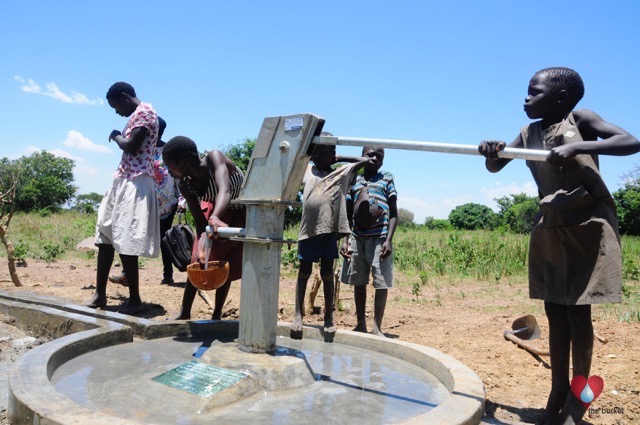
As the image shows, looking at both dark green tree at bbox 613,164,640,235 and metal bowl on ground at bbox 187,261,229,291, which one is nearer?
metal bowl on ground at bbox 187,261,229,291

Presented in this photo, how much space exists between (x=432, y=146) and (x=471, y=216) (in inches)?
2032

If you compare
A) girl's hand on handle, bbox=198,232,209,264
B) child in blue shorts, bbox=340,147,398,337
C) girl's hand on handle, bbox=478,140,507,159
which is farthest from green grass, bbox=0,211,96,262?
girl's hand on handle, bbox=478,140,507,159

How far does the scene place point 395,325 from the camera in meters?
4.86

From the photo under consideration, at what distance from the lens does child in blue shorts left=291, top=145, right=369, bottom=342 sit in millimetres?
3697

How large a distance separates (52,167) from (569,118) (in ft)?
175

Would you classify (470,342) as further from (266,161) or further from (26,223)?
(26,223)

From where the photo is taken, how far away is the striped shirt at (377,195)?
13.7ft

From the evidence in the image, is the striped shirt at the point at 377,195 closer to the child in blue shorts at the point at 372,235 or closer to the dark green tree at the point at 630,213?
the child in blue shorts at the point at 372,235

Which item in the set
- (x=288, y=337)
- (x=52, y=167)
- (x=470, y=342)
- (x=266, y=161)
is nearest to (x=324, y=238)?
(x=288, y=337)

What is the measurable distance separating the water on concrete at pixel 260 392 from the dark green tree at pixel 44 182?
3896 centimetres

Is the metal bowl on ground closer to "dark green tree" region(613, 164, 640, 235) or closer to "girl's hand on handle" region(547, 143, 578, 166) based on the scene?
"girl's hand on handle" region(547, 143, 578, 166)

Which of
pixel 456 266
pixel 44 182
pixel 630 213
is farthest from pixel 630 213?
pixel 44 182

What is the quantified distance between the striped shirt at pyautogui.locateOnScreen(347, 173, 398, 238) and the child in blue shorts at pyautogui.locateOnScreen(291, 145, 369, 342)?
1.11 feet

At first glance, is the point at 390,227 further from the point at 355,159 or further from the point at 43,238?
the point at 43,238
